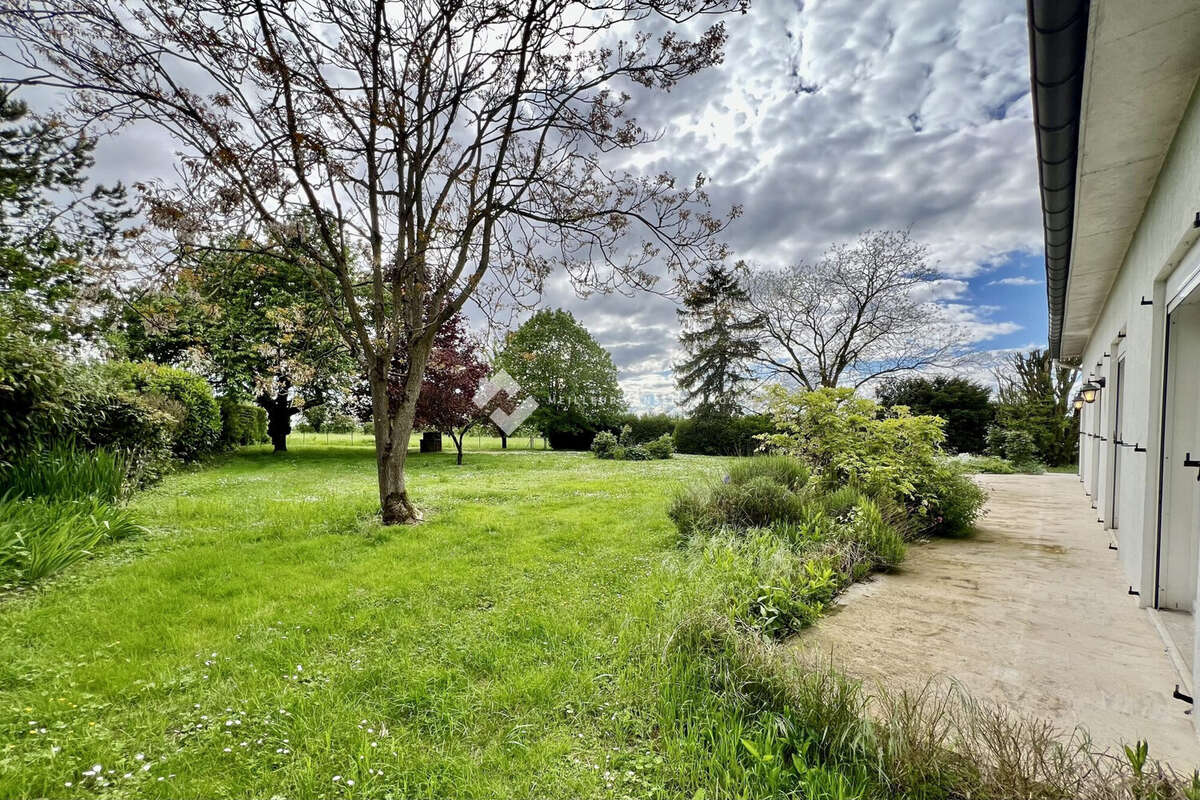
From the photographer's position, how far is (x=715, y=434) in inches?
808

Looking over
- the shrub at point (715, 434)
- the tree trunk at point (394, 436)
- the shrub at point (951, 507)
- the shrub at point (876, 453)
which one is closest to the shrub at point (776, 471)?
the shrub at point (876, 453)

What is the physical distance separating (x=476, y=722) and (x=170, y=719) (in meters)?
1.40

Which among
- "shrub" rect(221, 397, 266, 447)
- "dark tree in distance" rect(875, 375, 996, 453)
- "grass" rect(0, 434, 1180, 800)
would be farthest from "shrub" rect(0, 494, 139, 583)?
"dark tree in distance" rect(875, 375, 996, 453)

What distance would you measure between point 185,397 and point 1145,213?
1466 centimetres

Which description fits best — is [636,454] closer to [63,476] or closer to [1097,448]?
[1097,448]

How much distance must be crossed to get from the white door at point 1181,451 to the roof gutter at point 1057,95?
111 centimetres

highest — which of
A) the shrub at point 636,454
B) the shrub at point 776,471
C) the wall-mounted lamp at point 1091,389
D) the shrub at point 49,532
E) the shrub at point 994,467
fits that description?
the wall-mounted lamp at point 1091,389

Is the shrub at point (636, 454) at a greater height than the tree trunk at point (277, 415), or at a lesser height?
lesser

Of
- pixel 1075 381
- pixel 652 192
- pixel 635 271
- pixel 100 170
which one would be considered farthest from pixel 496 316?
pixel 1075 381

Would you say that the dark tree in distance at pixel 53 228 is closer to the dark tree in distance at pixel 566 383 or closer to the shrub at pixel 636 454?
the shrub at pixel 636 454

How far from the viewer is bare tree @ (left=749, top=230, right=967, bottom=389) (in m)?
16.4

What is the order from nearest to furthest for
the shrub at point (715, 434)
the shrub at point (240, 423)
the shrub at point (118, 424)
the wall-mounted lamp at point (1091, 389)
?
the shrub at point (118, 424)
the wall-mounted lamp at point (1091, 389)
the shrub at point (240, 423)
the shrub at point (715, 434)

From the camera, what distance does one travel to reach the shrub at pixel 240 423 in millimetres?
13234

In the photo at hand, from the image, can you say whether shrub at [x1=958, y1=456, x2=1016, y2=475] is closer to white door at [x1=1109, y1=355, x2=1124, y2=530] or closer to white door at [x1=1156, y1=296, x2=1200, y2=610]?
white door at [x1=1109, y1=355, x2=1124, y2=530]
